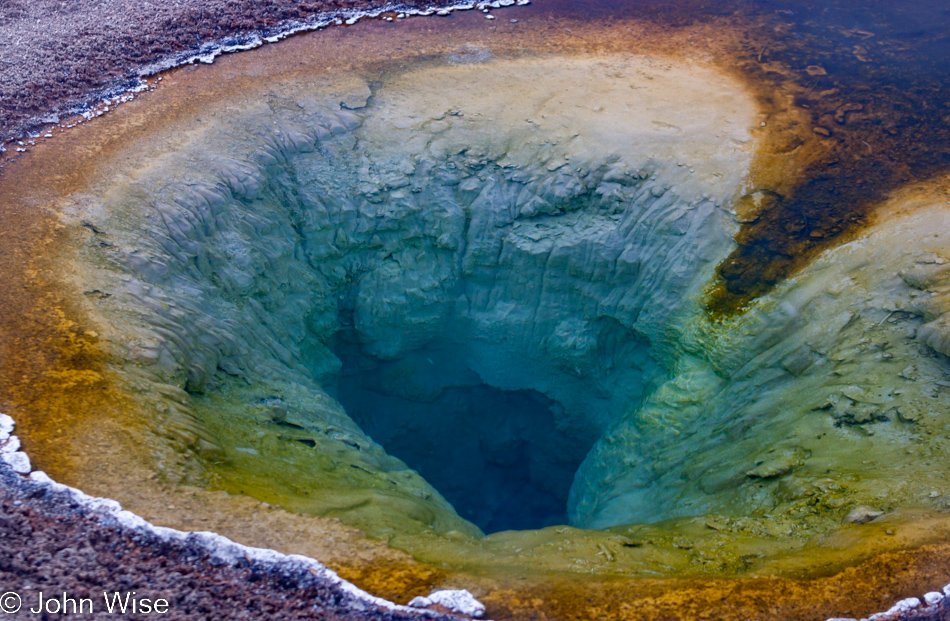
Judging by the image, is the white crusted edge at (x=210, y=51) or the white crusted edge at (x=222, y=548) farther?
the white crusted edge at (x=210, y=51)

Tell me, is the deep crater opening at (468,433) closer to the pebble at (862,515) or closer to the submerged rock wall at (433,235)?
the submerged rock wall at (433,235)

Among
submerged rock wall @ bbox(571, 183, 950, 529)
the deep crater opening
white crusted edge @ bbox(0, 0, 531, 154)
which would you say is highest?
white crusted edge @ bbox(0, 0, 531, 154)

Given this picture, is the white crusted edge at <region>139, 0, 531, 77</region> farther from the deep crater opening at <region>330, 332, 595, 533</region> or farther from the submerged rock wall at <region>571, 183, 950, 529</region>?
the submerged rock wall at <region>571, 183, 950, 529</region>

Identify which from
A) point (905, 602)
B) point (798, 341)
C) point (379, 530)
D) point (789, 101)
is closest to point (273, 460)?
point (379, 530)

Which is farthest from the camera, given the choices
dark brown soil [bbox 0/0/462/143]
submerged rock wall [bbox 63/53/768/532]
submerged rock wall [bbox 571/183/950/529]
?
dark brown soil [bbox 0/0/462/143]

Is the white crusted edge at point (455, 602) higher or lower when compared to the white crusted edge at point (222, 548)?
lower

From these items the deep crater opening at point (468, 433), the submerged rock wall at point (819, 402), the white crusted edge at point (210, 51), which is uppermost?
the white crusted edge at point (210, 51)

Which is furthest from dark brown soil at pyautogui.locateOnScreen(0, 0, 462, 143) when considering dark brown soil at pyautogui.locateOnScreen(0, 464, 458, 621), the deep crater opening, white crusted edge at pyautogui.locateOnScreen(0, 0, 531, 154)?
dark brown soil at pyautogui.locateOnScreen(0, 464, 458, 621)

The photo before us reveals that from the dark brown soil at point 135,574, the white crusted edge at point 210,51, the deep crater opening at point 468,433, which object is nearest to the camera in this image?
the dark brown soil at point 135,574

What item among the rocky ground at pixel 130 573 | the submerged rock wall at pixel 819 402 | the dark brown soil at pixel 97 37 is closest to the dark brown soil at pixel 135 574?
the rocky ground at pixel 130 573
